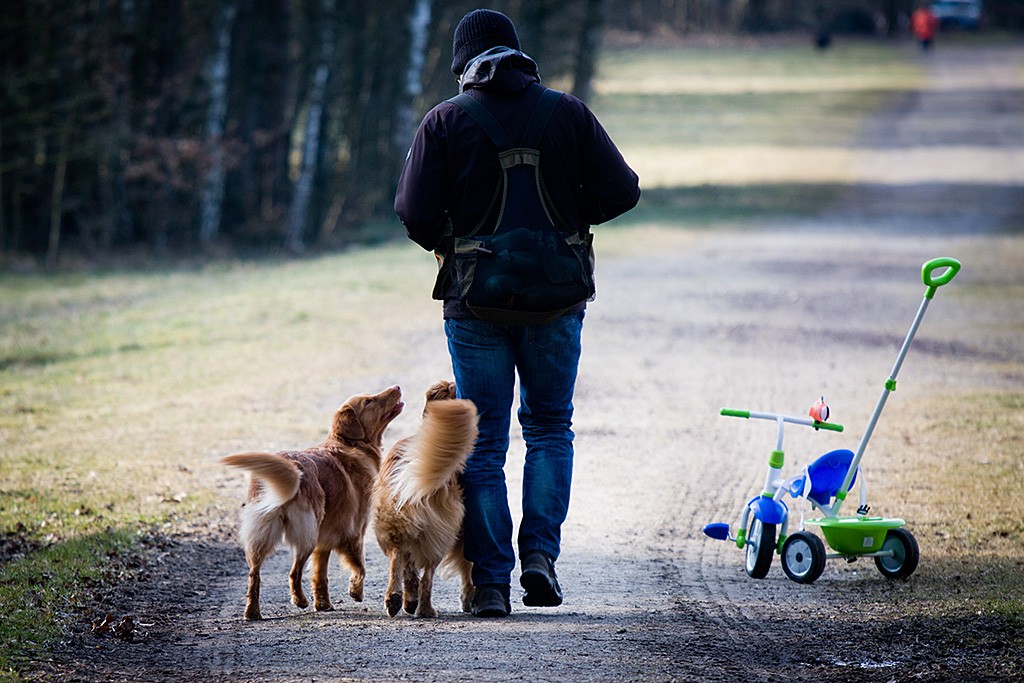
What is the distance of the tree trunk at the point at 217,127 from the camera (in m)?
26.3

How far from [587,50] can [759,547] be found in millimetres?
31550

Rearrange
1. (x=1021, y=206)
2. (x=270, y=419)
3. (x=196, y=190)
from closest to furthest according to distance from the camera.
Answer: (x=270, y=419), (x=196, y=190), (x=1021, y=206)

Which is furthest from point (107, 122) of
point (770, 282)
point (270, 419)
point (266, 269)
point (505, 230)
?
point (505, 230)

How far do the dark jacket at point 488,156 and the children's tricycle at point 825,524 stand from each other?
1.59 m

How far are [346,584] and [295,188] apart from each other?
2404 centimetres

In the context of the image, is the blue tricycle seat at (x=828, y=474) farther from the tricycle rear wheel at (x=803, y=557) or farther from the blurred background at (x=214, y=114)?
the blurred background at (x=214, y=114)

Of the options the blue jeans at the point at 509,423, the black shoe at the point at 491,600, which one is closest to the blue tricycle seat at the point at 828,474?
the blue jeans at the point at 509,423

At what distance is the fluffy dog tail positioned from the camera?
5359mm

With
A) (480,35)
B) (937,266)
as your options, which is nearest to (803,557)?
(937,266)

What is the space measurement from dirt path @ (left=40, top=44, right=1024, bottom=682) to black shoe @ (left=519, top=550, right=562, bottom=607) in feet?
0.34

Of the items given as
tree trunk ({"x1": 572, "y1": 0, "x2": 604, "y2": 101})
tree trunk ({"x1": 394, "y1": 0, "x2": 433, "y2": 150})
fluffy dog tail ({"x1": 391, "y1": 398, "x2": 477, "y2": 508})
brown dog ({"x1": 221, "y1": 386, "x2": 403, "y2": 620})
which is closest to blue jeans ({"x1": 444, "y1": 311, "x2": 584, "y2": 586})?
fluffy dog tail ({"x1": 391, "y1": 398, "x2": 477, "y2": 508})

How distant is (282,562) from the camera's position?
24.0ft

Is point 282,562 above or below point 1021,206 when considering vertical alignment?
below

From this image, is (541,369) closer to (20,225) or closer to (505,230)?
(505,230)
